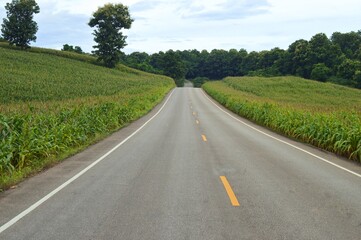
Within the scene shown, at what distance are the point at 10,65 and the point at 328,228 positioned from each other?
58874 mm

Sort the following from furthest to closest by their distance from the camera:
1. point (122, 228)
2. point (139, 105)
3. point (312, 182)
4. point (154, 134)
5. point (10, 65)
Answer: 1. point (10, 65)
2. point (139, 105)
3. point (154, 134)
4. point (312, 182)
5. point (122, 228)

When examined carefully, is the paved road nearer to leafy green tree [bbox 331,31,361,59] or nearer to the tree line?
the tree line

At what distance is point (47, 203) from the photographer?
21.7 feet

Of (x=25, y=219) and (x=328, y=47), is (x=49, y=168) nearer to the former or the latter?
(x=25, y=219)

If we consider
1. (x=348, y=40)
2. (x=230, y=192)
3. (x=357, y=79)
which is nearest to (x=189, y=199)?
(x=230, y=192)

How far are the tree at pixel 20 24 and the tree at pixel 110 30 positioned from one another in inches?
578

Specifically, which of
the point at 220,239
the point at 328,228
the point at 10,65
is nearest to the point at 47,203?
the point at 220,239

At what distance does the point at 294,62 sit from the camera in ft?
376

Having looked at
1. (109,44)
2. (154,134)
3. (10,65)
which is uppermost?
(109,44)

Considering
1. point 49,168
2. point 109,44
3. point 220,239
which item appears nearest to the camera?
point 220,239

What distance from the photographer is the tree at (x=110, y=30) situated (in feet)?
290

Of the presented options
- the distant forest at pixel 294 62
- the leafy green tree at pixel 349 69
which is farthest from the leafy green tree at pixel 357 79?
the leafy green tree at pixel 349 69

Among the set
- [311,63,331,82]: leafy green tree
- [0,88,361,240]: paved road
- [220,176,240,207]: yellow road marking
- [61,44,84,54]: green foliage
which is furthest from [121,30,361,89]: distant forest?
[220,176,240,207]: yellow road marking

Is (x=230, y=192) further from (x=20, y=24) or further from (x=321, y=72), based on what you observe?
(x=321, y=72)
